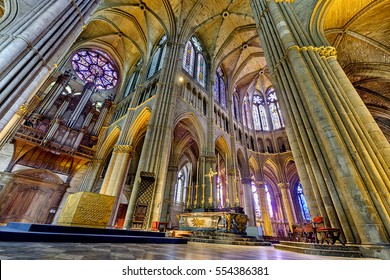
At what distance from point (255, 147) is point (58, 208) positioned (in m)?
17.5

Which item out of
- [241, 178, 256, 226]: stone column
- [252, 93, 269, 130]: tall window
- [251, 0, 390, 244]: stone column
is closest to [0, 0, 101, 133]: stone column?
[251, 0, 390, 244]: stone column

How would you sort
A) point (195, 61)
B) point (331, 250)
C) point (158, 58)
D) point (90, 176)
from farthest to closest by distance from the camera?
1. point (195, 61)
2. point (158, 58)
3. point (90, 176)
4. point (331, 250)

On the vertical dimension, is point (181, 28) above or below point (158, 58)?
above

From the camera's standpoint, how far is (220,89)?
56.4 feet

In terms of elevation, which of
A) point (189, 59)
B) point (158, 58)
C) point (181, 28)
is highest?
point (181, 28)

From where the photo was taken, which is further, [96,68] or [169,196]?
[96,68]

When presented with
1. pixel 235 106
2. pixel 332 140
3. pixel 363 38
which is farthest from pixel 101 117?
pixel 363 38

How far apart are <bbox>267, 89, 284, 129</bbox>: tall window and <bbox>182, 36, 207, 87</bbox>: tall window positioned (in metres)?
10.3

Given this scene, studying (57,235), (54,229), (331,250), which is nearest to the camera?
(57,235)

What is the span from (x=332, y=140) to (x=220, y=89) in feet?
47.1

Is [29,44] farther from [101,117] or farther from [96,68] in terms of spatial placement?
[96,68]

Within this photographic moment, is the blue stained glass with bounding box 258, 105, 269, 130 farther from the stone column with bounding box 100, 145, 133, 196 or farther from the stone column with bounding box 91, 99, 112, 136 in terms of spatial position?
the stone column with bounding box 91, 99, 112, 136

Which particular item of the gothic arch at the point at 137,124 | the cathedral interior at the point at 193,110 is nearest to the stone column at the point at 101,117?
the cathedral interior at the point at 193,110

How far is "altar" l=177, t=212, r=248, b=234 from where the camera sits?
7181mm
